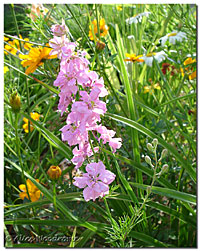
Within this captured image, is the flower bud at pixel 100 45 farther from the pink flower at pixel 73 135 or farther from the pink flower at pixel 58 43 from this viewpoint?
the pink flower at pixel 73 135

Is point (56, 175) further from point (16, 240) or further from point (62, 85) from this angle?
point (16, 240)

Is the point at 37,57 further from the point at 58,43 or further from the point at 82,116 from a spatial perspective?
the point at 82,116

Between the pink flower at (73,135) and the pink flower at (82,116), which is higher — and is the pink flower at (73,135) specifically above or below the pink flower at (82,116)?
below

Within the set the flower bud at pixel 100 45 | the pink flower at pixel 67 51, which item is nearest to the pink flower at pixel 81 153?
the pink flower at pixel 67 51

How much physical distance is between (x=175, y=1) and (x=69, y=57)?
0.70 m

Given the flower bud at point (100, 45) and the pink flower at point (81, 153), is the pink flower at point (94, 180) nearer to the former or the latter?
the pink flower at point (81, 153)

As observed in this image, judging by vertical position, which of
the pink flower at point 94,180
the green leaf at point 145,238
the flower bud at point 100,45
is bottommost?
the green leaf at point 145,238

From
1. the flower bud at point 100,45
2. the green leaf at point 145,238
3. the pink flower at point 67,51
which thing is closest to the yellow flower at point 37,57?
the flower bud at point 100,45

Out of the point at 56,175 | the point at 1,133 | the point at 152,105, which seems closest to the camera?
the point at 56,175

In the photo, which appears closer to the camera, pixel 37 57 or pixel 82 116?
pixel 82 116

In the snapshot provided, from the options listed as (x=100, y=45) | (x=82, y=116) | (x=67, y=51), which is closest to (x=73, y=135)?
(x=82, y=116)

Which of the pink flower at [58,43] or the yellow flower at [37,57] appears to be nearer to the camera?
the pink flower at [58,43]

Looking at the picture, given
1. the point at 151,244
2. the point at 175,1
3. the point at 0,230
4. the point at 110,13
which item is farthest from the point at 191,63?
the point at 110,13

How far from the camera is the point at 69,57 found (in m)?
0.54
